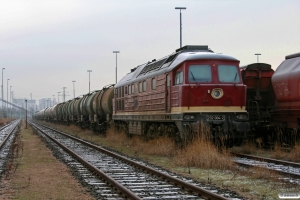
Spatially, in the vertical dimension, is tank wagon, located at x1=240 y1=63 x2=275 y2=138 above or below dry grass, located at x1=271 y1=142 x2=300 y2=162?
above

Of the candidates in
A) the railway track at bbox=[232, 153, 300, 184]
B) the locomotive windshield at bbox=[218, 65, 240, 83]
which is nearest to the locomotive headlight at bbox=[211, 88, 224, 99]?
the locomotive windshield at bbox=[218, 65, 240, 83]

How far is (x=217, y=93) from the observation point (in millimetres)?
15781

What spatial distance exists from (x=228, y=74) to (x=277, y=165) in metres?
4.18

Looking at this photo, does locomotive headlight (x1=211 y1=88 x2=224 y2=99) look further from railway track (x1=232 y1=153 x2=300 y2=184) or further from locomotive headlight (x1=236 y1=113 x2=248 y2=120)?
railway track (x1=232 y1=153 x2=300 y2=184)

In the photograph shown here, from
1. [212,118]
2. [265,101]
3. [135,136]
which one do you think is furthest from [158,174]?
[135,136]

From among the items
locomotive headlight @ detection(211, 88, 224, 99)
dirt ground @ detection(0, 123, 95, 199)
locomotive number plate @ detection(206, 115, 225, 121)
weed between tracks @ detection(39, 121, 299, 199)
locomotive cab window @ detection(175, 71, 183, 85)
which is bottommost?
dirt ground @ detection(0, 123, 95, 199)

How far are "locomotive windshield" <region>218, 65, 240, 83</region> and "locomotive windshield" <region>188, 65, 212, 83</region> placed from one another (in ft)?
1.38

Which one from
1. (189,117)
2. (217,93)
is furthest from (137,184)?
(217,93)

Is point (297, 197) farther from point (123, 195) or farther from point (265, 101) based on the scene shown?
point (265, 101)

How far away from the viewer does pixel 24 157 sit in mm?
16625

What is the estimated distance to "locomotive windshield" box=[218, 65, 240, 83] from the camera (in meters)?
16.0

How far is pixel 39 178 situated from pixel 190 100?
6.09 metres

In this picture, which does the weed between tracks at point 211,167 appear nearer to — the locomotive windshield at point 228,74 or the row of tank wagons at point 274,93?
the row of tank wagons at point 274,93

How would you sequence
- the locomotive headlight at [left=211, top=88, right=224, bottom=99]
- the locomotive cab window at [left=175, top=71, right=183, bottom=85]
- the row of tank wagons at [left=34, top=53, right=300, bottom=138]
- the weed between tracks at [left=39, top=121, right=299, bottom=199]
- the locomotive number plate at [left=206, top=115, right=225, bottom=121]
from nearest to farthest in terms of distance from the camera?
the weed between tracks at [left=39, top=121, right=299, bottom=199] < the locomotive number plate at [left=206, top=115, right=225, bottom=121] < the locomotive headlight at [left=211, top=88, right=224, bottom=99] < the locomotive cab window at [left=175, top=71, right=183, bottom=85] < the row of tank wagons at [left=34, top=53, right=300, bottom=138]
